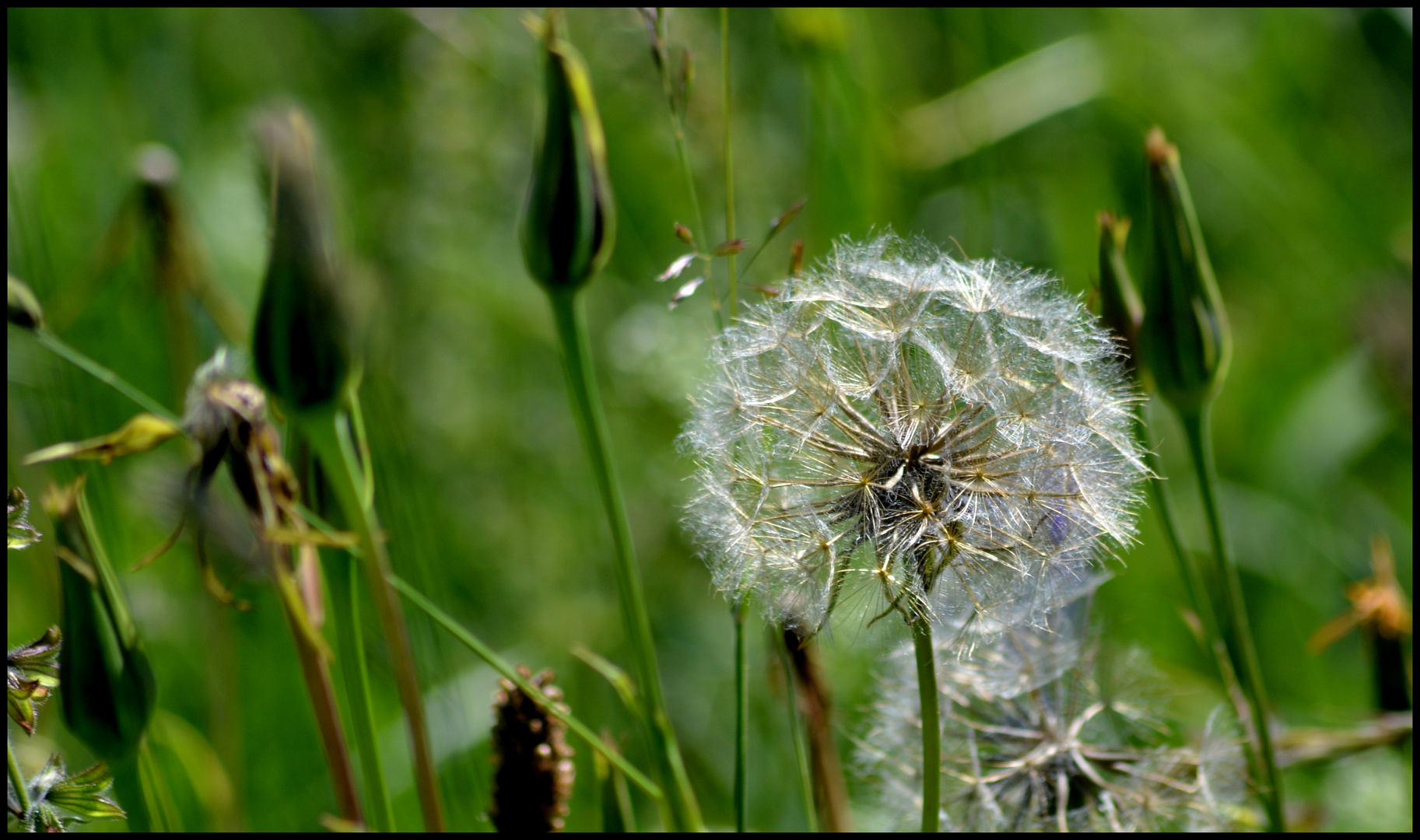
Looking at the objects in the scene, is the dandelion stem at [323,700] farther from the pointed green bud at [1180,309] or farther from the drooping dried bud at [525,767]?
the pointed green bud at [1180,309]

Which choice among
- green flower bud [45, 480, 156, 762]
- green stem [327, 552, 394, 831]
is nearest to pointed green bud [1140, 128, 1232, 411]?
green stem [327, 552, 394, 831]

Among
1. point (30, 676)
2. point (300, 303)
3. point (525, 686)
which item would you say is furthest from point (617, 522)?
point (30, 676)

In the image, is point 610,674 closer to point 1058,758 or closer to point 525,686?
point 525,686

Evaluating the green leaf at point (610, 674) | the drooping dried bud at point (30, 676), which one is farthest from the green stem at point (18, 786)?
the green leaf at point (610, 674)

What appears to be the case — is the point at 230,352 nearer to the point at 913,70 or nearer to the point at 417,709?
the point at 417,709

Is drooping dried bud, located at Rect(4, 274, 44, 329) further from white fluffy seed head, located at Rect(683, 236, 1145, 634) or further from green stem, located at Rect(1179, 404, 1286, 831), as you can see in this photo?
green stem, located at Rect(1179, 404, 1286, 831)
